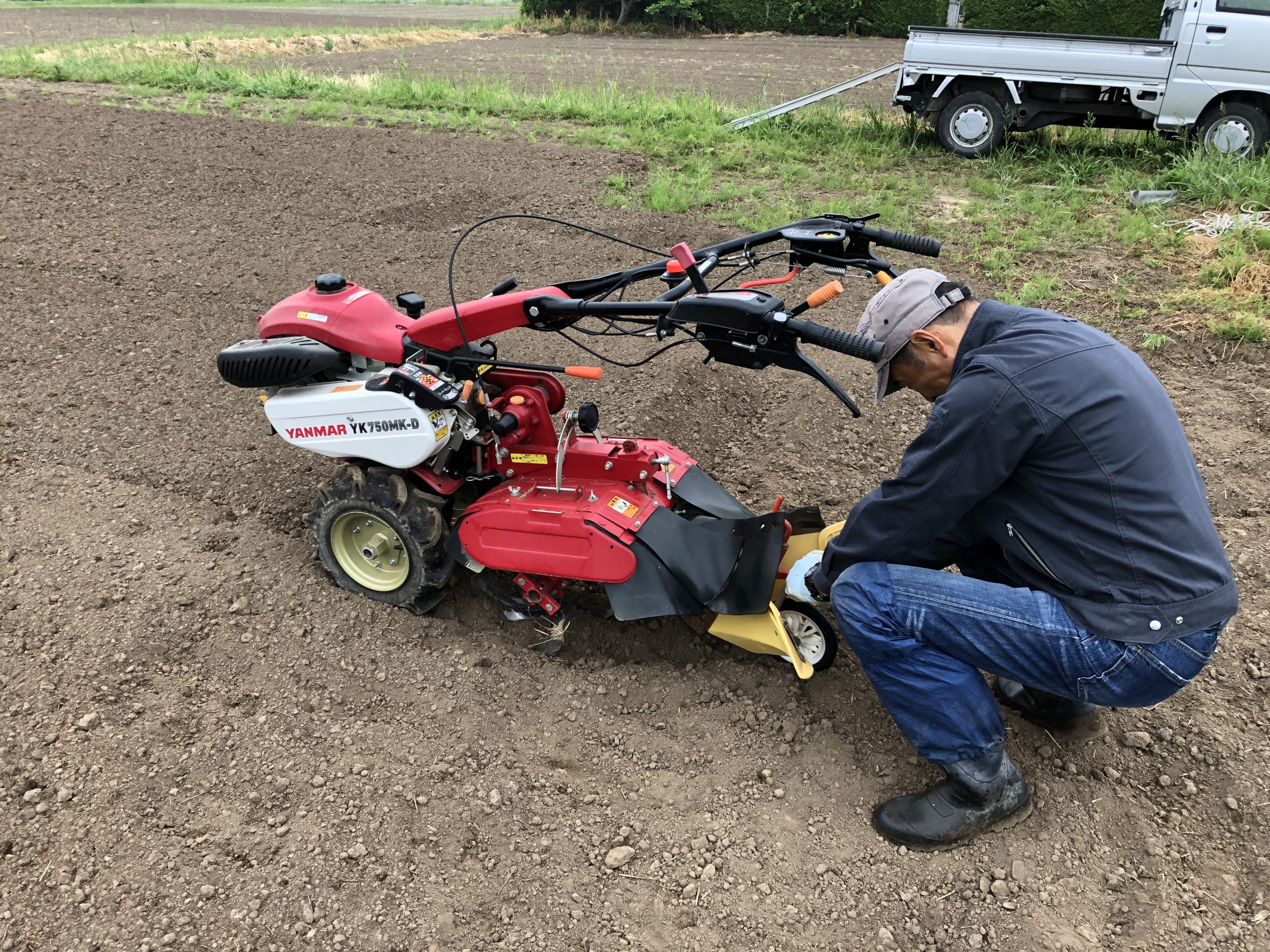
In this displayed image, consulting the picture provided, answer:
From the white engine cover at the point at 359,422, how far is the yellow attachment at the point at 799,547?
128 centimetres

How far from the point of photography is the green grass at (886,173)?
6469mm

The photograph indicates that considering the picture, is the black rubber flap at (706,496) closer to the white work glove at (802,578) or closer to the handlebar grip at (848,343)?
the white work glove at (802,578)

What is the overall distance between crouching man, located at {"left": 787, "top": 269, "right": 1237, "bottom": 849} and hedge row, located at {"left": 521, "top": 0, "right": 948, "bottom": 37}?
23.6 m

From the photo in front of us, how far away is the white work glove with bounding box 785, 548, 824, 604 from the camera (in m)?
3.06

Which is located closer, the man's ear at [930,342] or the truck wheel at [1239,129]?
the man's ear at [930,342]

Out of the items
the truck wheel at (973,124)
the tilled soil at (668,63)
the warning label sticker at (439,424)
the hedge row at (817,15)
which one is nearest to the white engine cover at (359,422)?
the warning label sticker at (439,424)

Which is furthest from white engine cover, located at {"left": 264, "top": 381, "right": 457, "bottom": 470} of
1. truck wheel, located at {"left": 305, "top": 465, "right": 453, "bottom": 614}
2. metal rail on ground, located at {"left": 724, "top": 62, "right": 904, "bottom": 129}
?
metal rail on ground, located at {"left": 724, "top": 62, "right": 904, "bottom": 129}

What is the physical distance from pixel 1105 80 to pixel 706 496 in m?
7.97

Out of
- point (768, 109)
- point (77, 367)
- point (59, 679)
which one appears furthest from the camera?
point (768, 109)

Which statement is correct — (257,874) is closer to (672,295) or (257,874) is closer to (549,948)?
(549,948)

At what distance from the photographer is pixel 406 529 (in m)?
3.39

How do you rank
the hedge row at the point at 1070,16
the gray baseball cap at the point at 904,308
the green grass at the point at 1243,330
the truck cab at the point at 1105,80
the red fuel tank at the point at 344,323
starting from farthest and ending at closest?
the hedge row at the point at 1070,16 → the truck cab at the point at 1105,80 → the green grass at the point at 1243,330 → the red fuel tank at the point at 344,323 → the gray baseball cap at the point at 904,308

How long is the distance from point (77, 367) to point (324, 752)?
3459 mm

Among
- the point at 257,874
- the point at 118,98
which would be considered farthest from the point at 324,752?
the point at 118,98
